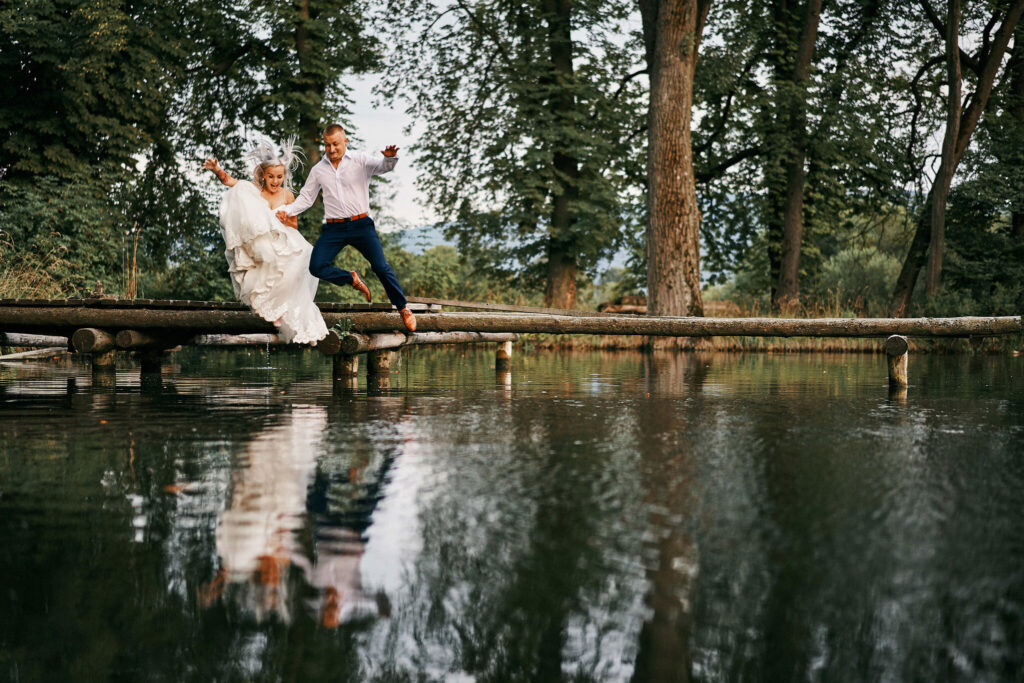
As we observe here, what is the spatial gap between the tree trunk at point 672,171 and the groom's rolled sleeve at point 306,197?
35.4 ft

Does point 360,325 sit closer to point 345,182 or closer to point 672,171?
point 345,182

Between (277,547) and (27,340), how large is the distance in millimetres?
10071

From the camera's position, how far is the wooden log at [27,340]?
39.2 feet

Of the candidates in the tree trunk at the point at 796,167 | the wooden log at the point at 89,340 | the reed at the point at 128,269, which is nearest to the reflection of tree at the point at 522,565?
the wooden log at the point at 89,340

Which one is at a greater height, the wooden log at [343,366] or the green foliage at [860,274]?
the green foliage at [860,274]

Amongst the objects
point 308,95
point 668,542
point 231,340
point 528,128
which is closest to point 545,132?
point 528,128

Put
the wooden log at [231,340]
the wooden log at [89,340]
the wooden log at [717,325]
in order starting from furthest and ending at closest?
the wooden log at [231,340], the wooden log at [717,325], the wooden log at [89,340]

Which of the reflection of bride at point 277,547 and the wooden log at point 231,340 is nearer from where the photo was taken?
the reflection of bride at point 277,547

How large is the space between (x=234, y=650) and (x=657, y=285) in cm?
1734

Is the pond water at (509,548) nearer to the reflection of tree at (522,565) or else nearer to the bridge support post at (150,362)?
the reflection of tree at (522,565)

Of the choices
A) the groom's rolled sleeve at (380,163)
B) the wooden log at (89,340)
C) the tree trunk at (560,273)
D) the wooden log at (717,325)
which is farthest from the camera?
the tree trunk at (560,273)

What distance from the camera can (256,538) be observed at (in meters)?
3.61

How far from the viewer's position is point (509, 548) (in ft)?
11.3

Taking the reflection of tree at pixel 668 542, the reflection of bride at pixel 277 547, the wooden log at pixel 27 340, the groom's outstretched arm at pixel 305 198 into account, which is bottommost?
the reflection of tree at pixel 668 542
